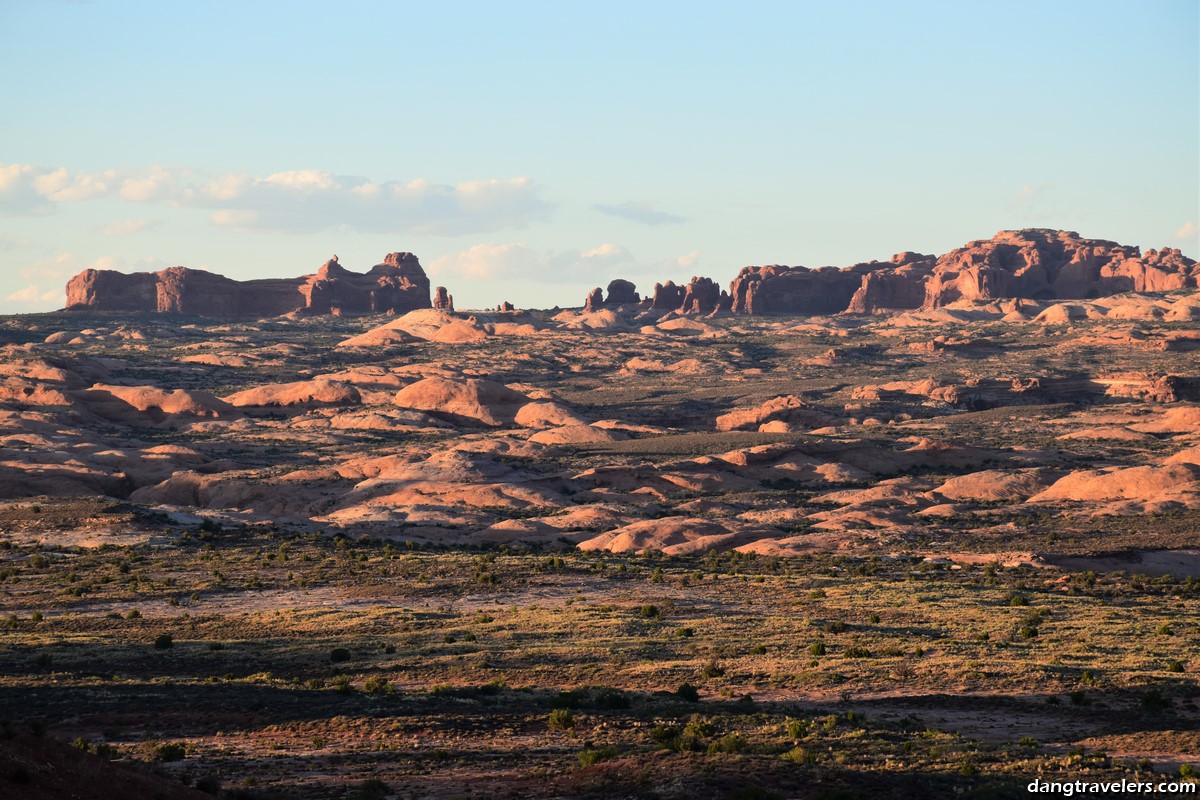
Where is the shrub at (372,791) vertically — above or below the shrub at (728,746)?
below

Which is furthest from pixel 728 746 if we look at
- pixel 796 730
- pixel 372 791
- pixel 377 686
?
pixel 377 686

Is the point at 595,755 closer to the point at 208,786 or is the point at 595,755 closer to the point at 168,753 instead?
the point at 208,786

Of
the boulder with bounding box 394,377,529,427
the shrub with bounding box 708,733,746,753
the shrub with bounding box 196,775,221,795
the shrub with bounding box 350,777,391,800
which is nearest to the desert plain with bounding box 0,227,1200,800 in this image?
the shrub with bounding box 350,777,391,800

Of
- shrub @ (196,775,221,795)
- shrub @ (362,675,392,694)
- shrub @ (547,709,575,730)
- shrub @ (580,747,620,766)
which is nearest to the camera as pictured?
shrub @ (196,775,221,795)

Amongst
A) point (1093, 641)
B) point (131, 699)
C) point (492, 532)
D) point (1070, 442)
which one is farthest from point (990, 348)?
point (131, 699)

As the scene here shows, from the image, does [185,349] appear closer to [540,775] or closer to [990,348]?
[990,348]

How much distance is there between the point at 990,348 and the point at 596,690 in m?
161

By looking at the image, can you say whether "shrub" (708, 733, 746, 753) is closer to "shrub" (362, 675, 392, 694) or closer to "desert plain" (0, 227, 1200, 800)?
"desert plain" (0, 227, 1200, 800)

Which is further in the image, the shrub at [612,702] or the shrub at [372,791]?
the shrub at [612,702]

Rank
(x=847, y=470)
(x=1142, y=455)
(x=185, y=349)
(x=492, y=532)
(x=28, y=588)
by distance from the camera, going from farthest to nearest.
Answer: (x=185, y=349)
(x=1142, y=455)
(x=847, y=470)
(x=492, y=532)
(x=28, y=588)

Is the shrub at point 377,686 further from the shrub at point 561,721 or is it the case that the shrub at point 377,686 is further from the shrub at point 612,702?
the shrub at point 561,721

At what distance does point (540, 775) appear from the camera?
83.8 ft

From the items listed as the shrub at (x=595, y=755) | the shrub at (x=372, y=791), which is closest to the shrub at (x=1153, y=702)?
the shrub at (x=595, y=755)

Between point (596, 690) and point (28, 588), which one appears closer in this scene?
point (596, 690)
